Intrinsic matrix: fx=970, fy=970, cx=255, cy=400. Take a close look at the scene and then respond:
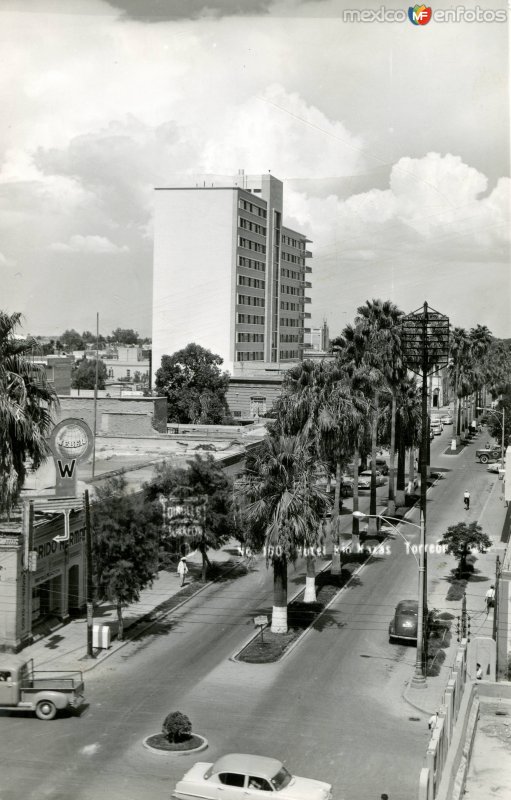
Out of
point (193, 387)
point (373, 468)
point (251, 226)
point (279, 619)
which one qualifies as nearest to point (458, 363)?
point (193, 387)

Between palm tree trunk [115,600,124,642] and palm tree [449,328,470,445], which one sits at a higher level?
palm tree [449,328,470,445]

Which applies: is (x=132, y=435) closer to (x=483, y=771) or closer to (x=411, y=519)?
(x=411, y=519)

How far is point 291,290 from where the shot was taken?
152125mm

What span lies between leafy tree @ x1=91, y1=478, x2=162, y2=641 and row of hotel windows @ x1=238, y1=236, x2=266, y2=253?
304 feet

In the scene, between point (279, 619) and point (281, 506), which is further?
point (279, 619)

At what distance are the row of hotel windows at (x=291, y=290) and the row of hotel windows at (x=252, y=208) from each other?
16.0m

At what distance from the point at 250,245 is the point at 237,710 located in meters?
106

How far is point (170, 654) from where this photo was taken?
34625 millimetres

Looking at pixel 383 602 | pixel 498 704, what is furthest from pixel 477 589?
pixel 498 704

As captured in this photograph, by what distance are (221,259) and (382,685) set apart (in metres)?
97.4

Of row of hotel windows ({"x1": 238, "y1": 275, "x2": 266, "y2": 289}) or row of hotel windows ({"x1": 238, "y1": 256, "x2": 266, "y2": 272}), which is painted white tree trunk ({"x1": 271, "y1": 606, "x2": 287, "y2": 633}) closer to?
row of hotel windows ({"x1": 238, "y1": 275, "x2": 266, "y2": 289})

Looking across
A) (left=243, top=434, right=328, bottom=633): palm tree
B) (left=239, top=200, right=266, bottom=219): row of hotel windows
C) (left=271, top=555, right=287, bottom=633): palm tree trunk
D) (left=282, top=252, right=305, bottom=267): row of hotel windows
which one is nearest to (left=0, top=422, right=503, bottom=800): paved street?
(left=271, top=555, right=287, bottom=633): palm tree trunk

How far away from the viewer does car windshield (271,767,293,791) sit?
70.6 ft

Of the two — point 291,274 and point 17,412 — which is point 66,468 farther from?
point 291,274
